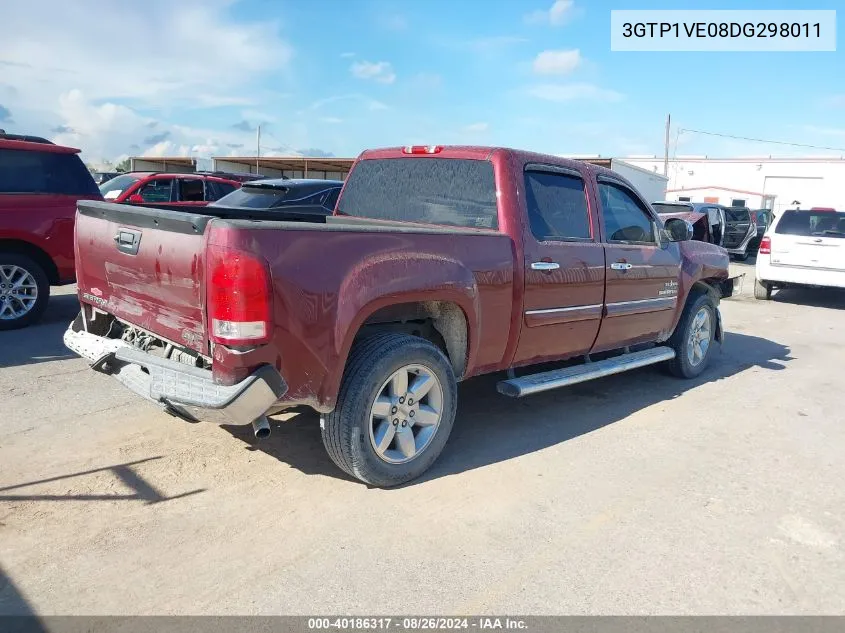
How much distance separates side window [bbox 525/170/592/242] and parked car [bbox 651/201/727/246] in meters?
9.65

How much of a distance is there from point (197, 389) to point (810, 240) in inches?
435

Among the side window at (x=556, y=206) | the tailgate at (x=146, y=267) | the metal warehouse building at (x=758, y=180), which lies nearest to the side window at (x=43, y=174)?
the tailgate at (x=146, y=267)

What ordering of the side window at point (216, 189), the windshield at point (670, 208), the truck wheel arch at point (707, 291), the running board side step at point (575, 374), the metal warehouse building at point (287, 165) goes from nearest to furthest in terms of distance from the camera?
the running board side step at point (575, 374) → the truck wheel arch at point (707, 291) → the side window at point (216, 189) → the windshield at point (670, 208) → the metal warehouse building at point (287, 165)

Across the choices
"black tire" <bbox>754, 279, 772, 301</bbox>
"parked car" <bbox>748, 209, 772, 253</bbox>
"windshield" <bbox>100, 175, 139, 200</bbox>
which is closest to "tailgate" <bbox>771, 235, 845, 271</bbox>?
"black tire" <bbox>754, 279, 772, 301</bbox>

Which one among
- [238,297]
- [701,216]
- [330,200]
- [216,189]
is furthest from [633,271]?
[701,216]

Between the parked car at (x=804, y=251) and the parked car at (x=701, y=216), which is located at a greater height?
the parked car at (x=701, y=216)

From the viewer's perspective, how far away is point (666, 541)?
131 inches

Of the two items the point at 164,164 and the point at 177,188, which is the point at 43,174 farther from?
the point at 164,164

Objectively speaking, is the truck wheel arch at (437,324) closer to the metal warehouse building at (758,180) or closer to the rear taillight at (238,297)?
the rear taillight at (238,297)

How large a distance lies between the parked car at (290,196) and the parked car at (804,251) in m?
7.71

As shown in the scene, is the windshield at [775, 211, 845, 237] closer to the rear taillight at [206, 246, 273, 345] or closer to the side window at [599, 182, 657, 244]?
the side window at [599, 182, 657, 244]

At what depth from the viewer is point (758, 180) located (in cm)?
5984

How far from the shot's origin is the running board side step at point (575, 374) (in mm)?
4352

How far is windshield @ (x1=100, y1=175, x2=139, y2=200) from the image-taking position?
11.8m
